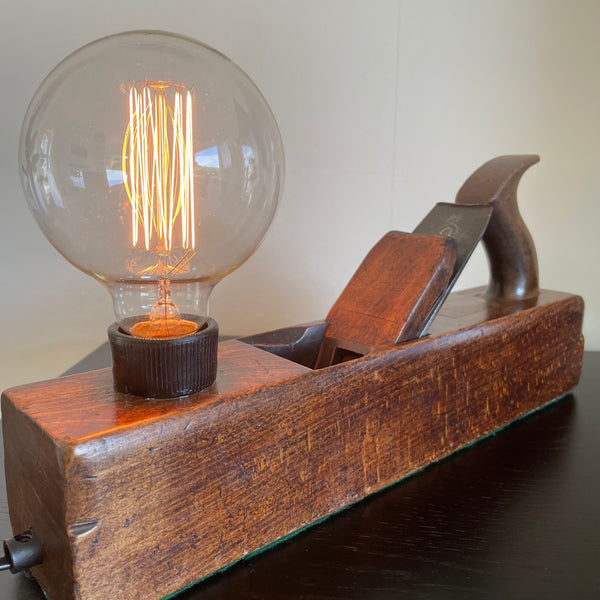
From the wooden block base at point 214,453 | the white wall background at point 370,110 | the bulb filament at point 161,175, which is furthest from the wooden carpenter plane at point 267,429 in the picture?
the white wall background at point 370,110

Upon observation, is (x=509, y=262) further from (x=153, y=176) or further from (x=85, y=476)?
(x=85, y=476)

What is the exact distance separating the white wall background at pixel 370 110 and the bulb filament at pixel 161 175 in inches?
31.8

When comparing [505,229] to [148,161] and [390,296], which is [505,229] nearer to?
[390,296]

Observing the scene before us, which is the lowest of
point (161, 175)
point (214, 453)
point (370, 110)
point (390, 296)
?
point (214, 453)

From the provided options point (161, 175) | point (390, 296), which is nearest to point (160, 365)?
point (161, 175)

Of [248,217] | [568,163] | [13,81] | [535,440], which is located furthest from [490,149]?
[13,81]

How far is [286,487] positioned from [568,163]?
978 millimetres

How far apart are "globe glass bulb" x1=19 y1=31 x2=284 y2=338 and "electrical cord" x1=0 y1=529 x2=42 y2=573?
0.20 m

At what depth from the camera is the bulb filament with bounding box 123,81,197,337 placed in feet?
1.63

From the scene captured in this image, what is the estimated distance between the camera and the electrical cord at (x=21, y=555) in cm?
47

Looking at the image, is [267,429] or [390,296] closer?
[267,429]

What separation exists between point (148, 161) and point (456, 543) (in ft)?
1.49

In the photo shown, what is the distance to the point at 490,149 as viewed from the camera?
1.25 metres

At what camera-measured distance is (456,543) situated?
1.83 feet
